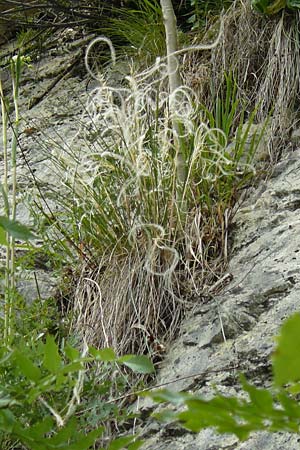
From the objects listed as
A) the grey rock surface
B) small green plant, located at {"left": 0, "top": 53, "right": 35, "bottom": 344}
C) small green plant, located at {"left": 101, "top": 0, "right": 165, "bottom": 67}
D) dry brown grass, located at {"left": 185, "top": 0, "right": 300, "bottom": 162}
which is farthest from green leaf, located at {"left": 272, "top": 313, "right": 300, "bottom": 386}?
small green plant, located at {"left": 101, "top": 0, "right": 165, "bottom": 67}

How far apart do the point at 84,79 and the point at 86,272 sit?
1.32 metres

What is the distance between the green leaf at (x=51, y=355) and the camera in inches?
29.0

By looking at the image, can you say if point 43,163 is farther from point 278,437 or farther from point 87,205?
point 278,437

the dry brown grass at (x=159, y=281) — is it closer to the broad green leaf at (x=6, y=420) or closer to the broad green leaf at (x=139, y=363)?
the broad green leaf at (x=139, y=363)

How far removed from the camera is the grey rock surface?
1.36 metres

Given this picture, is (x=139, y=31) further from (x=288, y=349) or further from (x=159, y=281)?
(x=288, y=349)

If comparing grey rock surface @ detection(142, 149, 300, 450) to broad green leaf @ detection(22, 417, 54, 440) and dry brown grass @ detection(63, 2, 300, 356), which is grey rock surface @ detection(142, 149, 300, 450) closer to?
dry brown grass @ detection(63, 2, 300, 356)

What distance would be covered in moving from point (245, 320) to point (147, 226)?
41 centimetres

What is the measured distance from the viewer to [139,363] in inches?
35.8

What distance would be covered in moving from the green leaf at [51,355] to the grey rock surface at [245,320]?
0.55 meters

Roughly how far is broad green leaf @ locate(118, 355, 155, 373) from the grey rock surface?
380 mm

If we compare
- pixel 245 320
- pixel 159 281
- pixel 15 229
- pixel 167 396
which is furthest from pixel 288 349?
pixel 159 281

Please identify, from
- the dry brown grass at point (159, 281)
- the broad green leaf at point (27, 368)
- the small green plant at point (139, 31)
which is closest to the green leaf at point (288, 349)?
the broad green leaf at point (27, 368)

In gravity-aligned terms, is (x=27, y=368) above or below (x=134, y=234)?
above
